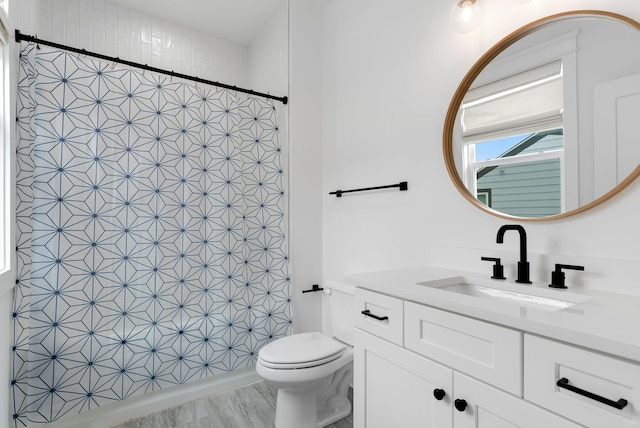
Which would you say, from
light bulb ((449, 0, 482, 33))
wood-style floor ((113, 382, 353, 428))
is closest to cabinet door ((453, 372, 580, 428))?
wood-style floor ((113, 382, 353, 428))

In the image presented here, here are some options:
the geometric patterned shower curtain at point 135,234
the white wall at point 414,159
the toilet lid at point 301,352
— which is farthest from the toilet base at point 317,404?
the white wall at point 414,159

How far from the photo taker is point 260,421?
1.67m

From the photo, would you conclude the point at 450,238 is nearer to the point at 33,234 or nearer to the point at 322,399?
the point at 322,399

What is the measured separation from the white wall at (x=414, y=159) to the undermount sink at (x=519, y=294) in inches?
4.7

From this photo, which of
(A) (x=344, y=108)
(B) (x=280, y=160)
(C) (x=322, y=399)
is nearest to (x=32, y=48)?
(B) (x=280, y=160)

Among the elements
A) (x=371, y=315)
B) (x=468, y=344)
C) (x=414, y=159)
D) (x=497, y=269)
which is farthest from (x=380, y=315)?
(x=414, y=159)

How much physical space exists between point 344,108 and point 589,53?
1.26 m

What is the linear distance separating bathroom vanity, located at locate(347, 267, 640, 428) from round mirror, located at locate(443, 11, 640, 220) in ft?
1.10

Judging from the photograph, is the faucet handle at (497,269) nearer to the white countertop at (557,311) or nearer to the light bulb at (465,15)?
the white countertop at (557,311)

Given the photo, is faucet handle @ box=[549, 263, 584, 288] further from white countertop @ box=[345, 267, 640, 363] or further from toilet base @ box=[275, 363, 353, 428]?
toilet base @ box=[275, 363, 353, 428]

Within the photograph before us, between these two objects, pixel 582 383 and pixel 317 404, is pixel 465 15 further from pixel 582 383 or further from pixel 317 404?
pixel 317 404

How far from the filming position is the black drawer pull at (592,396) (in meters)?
0.57

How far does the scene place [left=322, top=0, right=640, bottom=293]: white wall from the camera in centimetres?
100

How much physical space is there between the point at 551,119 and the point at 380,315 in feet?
2.96
